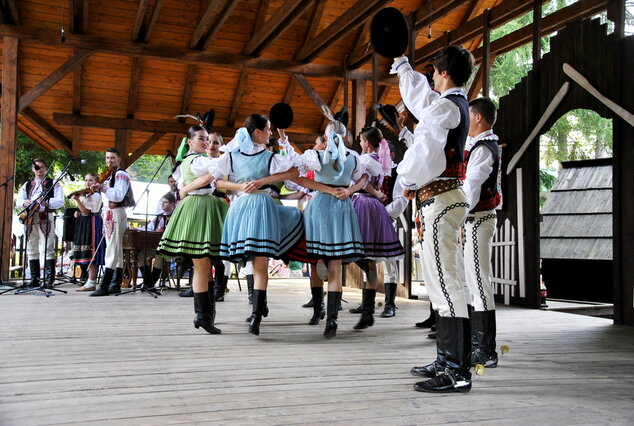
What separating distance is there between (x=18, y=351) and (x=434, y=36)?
9460 millimetres

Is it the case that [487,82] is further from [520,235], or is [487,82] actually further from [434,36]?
[434,36]

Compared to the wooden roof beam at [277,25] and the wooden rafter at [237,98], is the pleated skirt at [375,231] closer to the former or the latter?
the wooden roof beam at [277,25]

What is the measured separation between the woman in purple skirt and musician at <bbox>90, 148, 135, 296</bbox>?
3305 millimetres

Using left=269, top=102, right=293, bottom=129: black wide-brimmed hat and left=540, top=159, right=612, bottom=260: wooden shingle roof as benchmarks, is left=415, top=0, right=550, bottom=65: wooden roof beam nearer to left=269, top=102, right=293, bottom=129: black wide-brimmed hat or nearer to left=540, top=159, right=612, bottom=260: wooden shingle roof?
left=540, top=159, right=612, bottom=260: wooden shingle roof

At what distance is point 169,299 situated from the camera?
6.67 meters

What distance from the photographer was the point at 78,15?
28.3ft

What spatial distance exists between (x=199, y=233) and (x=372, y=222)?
1.42 meters

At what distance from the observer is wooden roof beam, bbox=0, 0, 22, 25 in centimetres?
826

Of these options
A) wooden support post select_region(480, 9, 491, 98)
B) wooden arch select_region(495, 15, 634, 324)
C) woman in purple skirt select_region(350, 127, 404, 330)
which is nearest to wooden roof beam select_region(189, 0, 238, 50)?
wooden support post select_region(480, 9, 491, 98)

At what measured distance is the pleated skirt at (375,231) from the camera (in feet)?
14.9

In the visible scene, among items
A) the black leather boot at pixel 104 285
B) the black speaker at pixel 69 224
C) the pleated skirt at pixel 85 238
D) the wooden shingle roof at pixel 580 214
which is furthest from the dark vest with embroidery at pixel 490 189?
the black speaker at pixel 69 224

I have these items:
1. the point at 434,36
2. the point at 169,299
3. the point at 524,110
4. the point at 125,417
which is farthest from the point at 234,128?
the point at 125,417

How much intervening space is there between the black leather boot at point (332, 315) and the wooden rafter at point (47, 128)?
10297mm

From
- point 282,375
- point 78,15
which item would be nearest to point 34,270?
point 78,15
